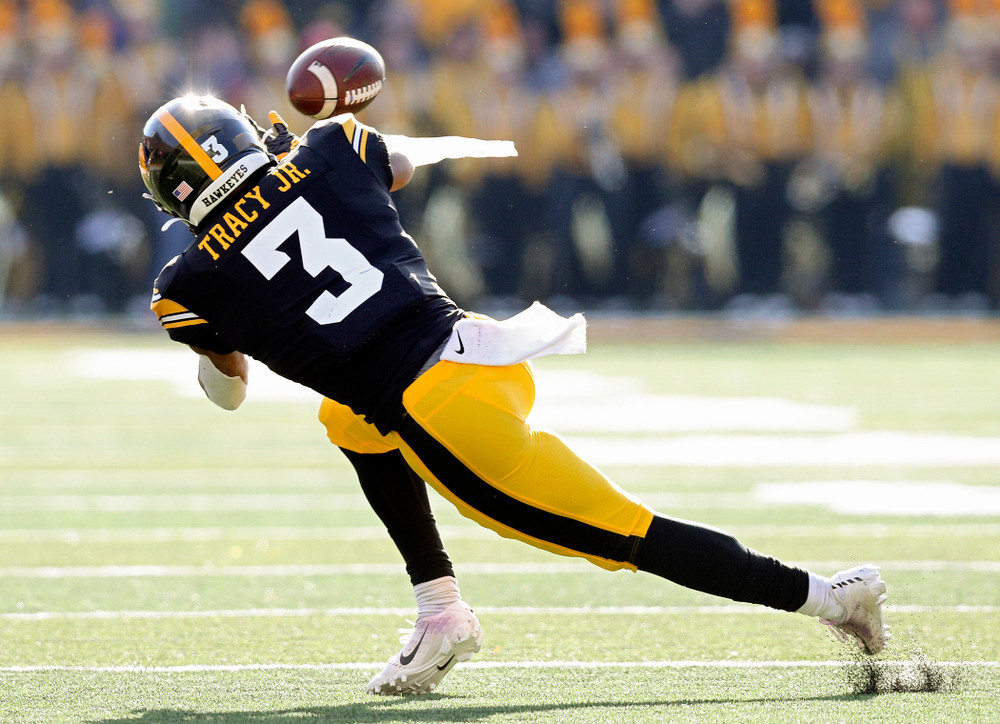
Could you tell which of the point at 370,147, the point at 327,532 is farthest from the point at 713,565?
the point at 327,532

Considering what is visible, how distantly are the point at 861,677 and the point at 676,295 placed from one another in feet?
51.1

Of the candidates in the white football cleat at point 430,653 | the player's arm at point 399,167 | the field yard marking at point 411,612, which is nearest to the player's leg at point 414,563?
the white football cleat at point 430,653

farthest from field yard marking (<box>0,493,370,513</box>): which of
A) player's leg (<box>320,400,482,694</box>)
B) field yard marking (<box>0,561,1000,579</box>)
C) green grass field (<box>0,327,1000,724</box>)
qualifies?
player's leg (<box>320,400,482,694</box>)

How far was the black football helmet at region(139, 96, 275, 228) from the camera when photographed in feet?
9.65

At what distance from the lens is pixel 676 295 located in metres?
18.5

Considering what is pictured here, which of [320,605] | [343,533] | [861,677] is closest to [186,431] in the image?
[343,533]

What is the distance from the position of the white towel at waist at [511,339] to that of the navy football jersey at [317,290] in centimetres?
5

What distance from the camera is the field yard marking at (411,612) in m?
3.84

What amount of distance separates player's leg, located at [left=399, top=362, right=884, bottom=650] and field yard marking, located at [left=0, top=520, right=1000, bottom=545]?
7.13 feet

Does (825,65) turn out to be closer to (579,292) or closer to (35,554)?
(579,292)

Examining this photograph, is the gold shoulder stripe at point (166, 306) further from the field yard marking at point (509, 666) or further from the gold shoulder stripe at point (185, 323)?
the field yard marking at point (509, 666)

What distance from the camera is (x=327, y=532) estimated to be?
17.3ft

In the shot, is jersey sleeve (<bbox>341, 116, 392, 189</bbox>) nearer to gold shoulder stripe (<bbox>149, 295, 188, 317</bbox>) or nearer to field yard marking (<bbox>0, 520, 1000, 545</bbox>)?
gold shoulder stripe (<bbox>149, 295, 188, 317</bbox>)

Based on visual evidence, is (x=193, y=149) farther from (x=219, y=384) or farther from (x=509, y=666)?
(x=509, y=666)
